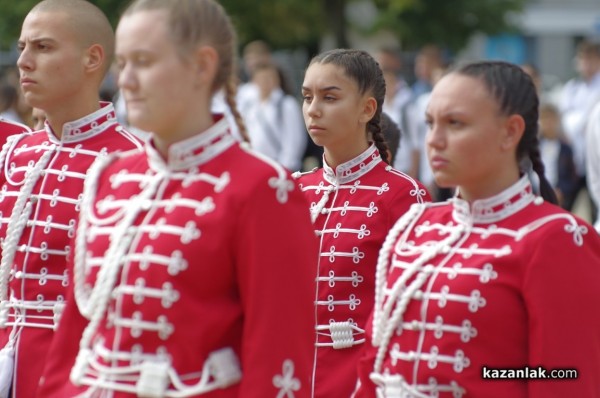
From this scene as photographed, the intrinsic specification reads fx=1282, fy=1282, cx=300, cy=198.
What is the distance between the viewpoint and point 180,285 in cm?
368

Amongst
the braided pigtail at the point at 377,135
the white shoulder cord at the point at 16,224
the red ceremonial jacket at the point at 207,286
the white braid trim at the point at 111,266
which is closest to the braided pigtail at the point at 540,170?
the red ceremonial jacket at the point at 207,286

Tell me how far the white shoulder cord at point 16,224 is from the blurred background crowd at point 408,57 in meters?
1.48

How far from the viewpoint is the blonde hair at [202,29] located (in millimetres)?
3732

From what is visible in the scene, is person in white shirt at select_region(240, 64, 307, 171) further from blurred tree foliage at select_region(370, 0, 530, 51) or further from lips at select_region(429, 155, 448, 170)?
blurred tree foliage at select_region(370, 0, 530, 51)

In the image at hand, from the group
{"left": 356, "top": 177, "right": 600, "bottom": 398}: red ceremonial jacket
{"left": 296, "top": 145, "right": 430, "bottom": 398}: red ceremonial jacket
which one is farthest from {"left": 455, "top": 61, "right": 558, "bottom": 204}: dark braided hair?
{"left": 296, "top": 145, "right": 430, "bottom": 398}: red ceremonial jacket

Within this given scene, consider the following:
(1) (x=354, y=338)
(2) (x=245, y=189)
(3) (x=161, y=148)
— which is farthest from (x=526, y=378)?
(1) (x=354, y=338)

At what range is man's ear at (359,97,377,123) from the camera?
5.85 metres

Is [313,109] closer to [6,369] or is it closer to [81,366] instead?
[6,369]

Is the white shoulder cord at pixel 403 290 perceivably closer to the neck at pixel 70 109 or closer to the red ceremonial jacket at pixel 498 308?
the red ceremonial jacket at pixel 498 308

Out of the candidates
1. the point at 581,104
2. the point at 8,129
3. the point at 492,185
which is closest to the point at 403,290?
the point at 492,185

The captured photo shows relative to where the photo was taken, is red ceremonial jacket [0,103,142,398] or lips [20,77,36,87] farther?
lips [20,77,36,87]

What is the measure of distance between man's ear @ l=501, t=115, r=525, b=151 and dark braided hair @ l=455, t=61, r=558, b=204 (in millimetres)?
20

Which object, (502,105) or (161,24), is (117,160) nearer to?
(161,24)

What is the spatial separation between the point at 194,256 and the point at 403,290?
2.59ft
